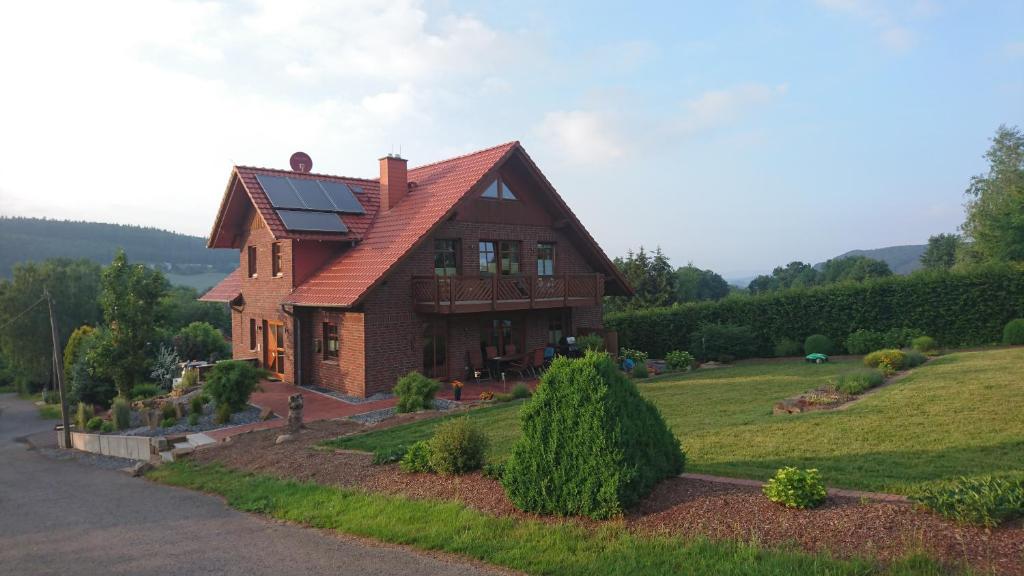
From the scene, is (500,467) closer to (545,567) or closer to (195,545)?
(545,567)

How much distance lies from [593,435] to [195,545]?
4.97 meters

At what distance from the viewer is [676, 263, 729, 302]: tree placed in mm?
75988

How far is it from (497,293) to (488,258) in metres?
2.37

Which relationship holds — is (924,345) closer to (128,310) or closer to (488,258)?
(488,258)

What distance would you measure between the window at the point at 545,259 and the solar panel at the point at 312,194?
7.48 metres

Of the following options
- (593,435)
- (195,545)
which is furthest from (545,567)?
(195,545)

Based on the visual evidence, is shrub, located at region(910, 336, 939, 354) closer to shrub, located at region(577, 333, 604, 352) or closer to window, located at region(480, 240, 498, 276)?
shrub, located at region(577, 333, 604, 352)

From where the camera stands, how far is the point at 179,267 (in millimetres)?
105812

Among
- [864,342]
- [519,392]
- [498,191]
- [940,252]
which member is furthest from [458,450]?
[940,252]

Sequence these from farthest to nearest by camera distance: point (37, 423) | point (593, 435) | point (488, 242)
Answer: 1. point (37, 423)
2. point (488, 242)
3. point (593, 435)

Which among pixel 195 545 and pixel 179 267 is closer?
pixel 195 545

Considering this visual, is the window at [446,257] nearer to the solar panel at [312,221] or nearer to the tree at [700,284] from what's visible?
the solar panel at [312,221]

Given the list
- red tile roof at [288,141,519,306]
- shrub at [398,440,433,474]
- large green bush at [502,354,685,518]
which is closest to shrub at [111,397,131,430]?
red tile roof at [288,141,519,306]

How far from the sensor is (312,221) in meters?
20.8
